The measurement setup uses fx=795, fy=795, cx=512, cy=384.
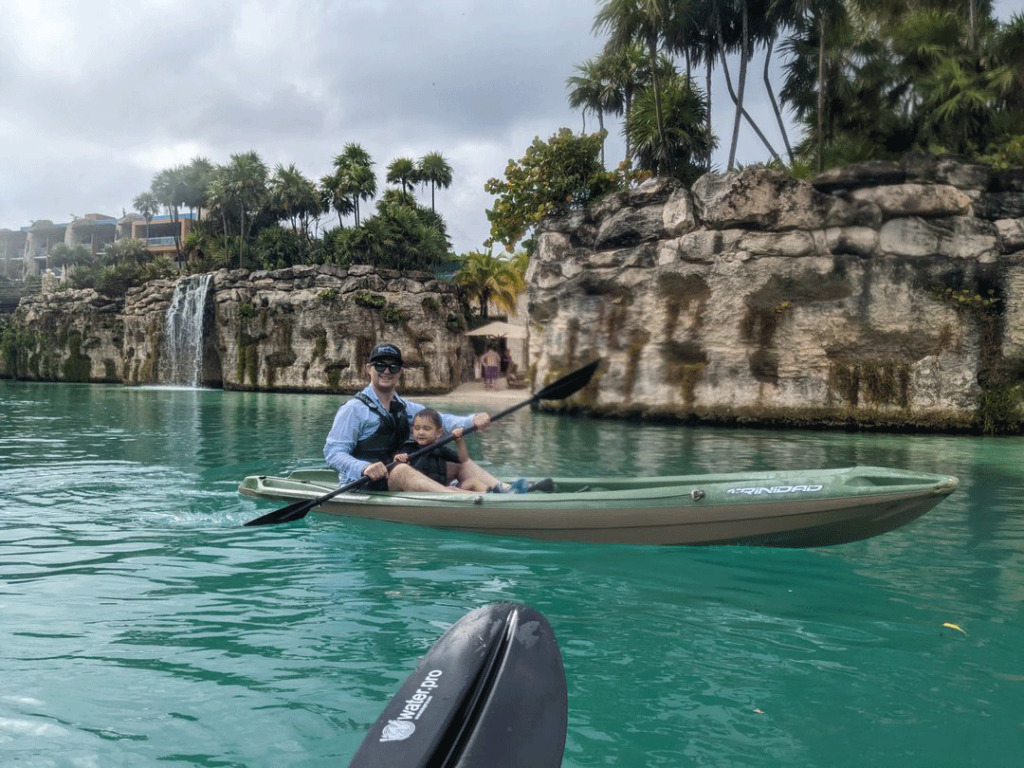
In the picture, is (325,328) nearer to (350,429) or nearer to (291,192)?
(291,192)

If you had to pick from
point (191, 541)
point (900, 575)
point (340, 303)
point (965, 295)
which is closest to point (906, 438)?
point (965, 295)

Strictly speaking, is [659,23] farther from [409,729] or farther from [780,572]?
[409,729]

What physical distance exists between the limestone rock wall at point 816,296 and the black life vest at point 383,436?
13307mm

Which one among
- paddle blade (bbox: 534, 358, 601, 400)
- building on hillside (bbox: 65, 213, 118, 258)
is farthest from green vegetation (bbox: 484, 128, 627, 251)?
building on hillside (bbox: 65, 213, 118, 258)

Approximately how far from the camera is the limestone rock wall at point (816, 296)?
1727 cm

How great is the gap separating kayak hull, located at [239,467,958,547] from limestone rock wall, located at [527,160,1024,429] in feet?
42.3

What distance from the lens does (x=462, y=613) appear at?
4.99 meters

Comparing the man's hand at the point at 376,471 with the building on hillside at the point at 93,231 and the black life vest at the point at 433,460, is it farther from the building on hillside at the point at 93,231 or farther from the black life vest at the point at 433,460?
the building on hillside at the point at 93,231

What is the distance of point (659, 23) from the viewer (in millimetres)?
21438

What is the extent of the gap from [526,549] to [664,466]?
19.2 ft

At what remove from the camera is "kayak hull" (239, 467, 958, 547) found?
5684 mm

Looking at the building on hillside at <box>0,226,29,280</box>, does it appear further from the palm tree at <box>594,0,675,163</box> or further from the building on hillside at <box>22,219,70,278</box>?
the palm tree at <box>594,0,675,163</box>

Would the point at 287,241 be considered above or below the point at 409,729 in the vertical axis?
above

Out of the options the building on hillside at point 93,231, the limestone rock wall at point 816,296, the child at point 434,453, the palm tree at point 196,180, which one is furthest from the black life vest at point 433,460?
the building on hillside at point 93,231
